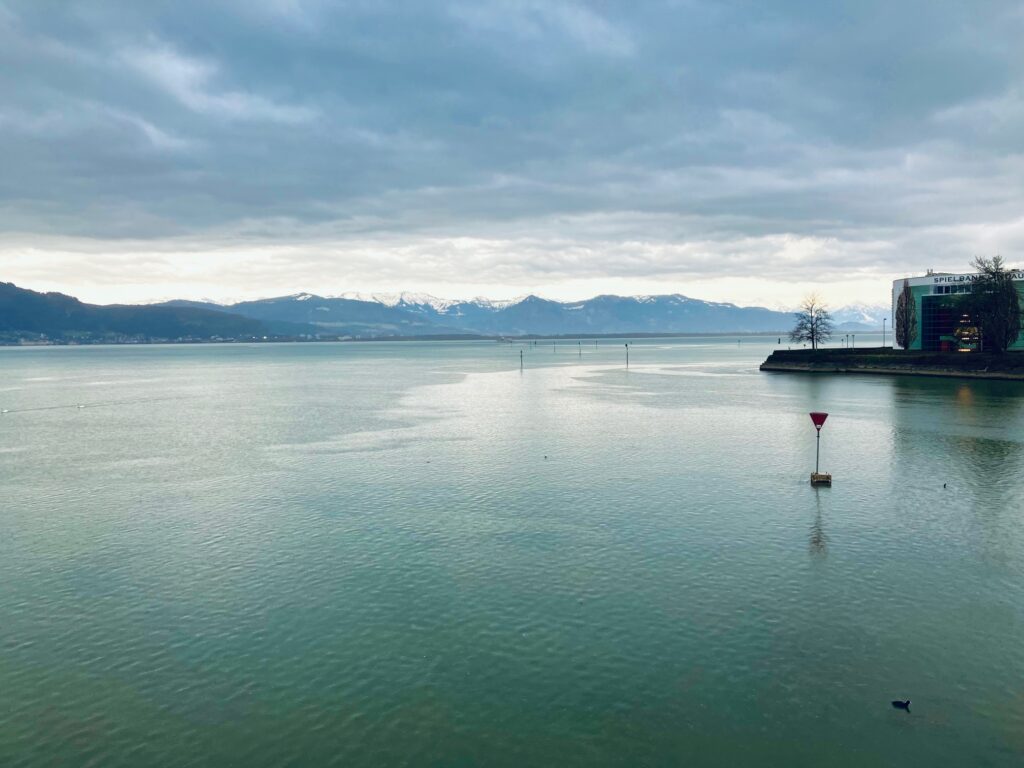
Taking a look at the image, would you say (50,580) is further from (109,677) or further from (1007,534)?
(1007,534)

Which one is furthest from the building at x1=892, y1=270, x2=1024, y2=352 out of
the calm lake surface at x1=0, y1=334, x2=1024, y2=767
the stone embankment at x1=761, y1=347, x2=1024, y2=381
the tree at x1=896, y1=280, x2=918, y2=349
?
the calm lake surface at x1=0, y1=334, x2=1024, y2=767

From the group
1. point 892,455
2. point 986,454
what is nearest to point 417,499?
point 892,455

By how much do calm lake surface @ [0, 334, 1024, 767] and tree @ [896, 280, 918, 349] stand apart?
11263 cm

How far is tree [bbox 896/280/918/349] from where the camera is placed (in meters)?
159

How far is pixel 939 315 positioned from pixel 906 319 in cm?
677

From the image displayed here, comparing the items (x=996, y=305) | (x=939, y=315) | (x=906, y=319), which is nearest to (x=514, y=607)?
(x=996, y=305)

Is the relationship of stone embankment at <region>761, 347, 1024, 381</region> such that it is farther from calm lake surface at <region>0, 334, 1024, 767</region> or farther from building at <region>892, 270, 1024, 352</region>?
calm lake surface at <region>0, 334, 1024, 767</region>

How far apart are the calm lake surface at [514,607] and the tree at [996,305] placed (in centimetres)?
9169

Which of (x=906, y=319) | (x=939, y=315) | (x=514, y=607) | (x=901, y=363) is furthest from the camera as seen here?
(x=906, y=319)

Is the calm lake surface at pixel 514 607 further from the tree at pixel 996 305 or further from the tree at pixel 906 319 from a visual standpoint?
the tree at pixel 906 319

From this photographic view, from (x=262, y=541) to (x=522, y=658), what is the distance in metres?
19.4

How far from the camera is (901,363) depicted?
149 m

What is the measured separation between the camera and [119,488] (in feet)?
162

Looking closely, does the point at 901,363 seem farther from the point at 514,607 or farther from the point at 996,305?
the point at 514,607
